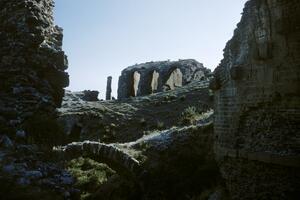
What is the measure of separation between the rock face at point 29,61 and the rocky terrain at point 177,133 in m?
0.03

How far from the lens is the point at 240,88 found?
9023mm

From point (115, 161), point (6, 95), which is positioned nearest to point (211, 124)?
point (115, 161)

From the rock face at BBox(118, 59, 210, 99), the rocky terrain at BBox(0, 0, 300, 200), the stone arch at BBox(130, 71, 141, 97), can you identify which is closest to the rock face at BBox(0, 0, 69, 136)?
the rocky terrain at BBox(0, 0, 300, 200)

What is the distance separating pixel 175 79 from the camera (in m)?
31.7

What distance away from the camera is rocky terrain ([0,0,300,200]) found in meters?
7.90

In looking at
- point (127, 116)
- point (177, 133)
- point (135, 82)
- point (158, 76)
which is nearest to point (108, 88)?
point (135, 82)

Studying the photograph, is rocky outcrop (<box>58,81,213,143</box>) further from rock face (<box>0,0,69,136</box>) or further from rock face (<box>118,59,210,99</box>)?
rock face (<box>0,0,69,136</box>)

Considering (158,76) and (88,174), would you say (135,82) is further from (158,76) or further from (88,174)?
(88,174)

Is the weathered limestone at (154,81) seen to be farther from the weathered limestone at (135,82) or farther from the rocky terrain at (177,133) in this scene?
the rocky terrain at (177,133)

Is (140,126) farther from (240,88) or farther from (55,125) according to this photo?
(240,88)

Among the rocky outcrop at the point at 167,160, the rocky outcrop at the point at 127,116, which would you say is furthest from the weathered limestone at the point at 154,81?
the rocky outcrop at the point at 167,160

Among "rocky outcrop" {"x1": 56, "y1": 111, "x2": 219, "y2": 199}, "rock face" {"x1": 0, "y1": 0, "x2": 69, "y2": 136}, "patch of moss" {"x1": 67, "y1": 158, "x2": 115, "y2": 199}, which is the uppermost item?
"rock face" {"x1": 0, "y1": 0, "x2": 69, "y2": 136}

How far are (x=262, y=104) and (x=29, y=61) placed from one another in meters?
6.31

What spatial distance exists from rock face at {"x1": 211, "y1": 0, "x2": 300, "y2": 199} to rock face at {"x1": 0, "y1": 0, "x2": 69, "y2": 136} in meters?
4.72
